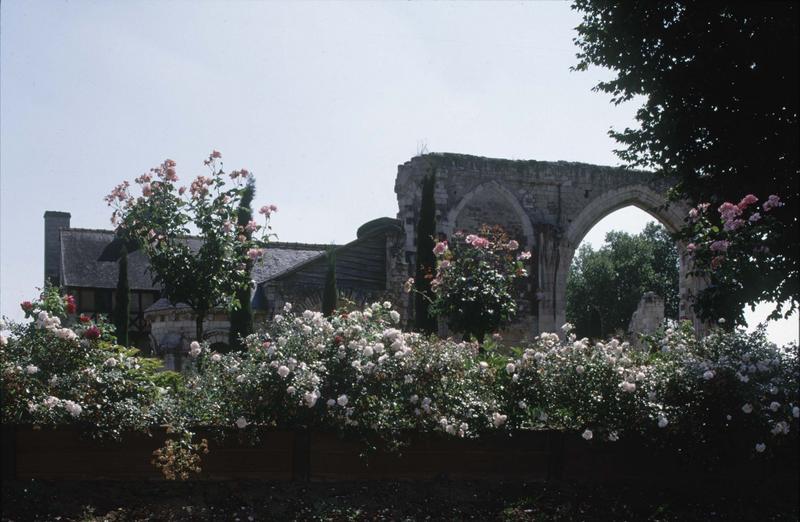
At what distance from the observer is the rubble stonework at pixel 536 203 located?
21.2 m

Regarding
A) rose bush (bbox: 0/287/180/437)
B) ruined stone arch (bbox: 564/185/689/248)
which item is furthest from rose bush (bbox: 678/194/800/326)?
ruined stone arch (bbox: 564/185/689/248)

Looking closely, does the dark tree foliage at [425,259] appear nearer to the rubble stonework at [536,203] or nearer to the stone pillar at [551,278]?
the rubble stonework at [536,203]

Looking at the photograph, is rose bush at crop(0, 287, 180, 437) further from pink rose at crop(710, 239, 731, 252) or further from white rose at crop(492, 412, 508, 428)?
pink rose at crop(710, 239, 731, 252)

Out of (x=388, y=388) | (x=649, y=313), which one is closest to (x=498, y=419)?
(x=388, y=388)

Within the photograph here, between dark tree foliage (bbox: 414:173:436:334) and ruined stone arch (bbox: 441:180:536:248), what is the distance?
332 centimetres

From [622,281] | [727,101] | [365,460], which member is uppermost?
[622,281]

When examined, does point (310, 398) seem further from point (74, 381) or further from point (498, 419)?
point (74, 381)

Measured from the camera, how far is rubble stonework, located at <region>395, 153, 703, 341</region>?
21.2 m

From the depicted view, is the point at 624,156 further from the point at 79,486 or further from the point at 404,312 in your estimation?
the point at 404,312

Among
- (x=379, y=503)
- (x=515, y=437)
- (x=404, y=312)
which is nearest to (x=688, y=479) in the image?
(x=515, y=437)

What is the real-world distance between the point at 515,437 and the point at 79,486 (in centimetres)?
333

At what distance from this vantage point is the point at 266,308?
64.8 ft

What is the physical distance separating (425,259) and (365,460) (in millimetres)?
9926

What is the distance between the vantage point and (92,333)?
21.6ft
